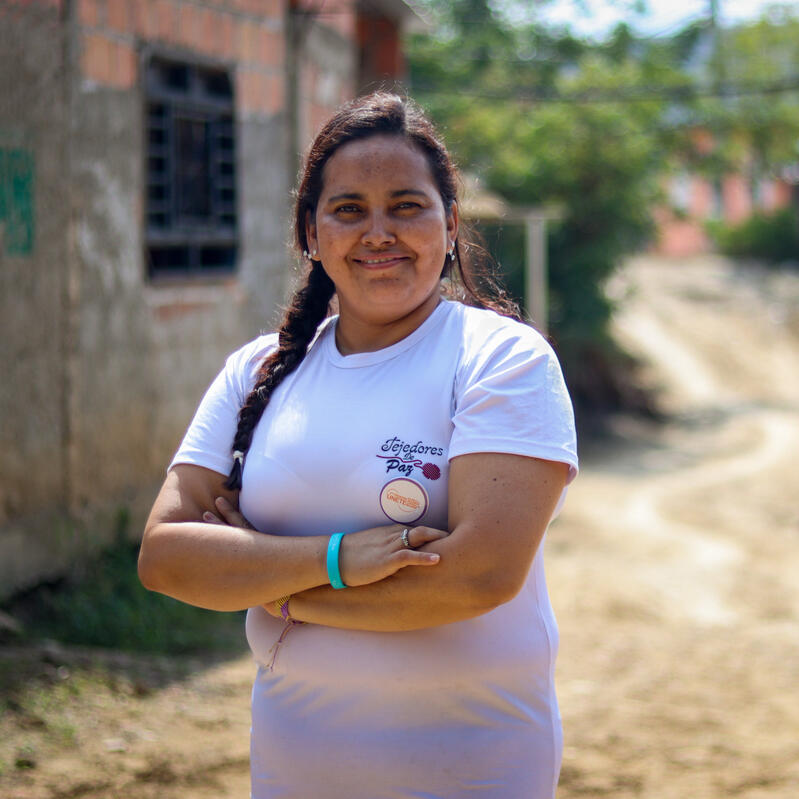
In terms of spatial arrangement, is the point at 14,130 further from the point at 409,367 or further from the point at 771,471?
the point at 771,471

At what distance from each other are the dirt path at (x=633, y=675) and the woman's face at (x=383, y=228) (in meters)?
2.40

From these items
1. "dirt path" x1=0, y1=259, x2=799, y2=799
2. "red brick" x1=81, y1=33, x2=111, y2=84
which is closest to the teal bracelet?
"dirt path" x1=0, y1=259, x2=799, y2=799

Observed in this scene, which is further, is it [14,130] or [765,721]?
[14,130]

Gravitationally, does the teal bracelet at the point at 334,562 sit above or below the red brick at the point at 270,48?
below

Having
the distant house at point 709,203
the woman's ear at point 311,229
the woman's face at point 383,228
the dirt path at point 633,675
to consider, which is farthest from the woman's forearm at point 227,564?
the distant house at point 709,203

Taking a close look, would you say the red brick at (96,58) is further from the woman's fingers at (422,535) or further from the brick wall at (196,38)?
the woman's fingers at (422,535)

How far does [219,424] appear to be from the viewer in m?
1.93

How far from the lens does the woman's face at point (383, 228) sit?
183 cm

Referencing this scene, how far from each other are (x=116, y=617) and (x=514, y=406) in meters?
4.09

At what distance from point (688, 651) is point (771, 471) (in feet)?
20.6

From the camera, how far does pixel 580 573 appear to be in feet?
24.8

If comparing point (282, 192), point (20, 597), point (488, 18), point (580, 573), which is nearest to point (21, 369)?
point (20, 597)

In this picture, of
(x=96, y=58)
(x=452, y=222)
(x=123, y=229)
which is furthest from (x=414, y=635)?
(x=96, y=58)

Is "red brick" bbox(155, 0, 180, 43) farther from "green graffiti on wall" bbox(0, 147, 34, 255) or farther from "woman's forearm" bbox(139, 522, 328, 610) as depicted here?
"woman's forearm" bbox(139, 522, 328, 610)
